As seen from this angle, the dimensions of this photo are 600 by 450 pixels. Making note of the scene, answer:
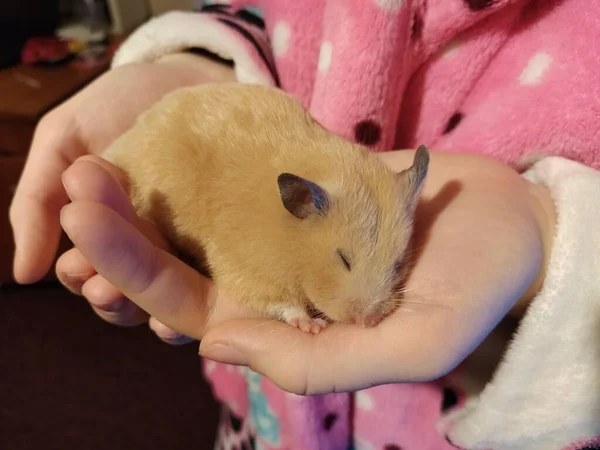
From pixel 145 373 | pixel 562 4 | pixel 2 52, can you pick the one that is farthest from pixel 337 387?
pixel 2 52

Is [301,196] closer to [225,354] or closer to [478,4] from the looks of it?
[225,354]

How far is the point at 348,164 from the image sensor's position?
868 mm

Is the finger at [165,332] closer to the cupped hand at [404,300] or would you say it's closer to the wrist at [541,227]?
the cupped hand at [404,300]

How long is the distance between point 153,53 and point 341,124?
0.55 meters

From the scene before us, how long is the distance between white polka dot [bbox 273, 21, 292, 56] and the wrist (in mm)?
600

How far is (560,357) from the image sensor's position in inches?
33.2

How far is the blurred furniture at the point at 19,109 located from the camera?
219 centimetres

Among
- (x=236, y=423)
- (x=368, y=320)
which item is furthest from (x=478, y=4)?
(x=236, y=423)

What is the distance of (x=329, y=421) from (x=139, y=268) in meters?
0.60

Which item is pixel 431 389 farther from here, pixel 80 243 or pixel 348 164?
pixel 80 243

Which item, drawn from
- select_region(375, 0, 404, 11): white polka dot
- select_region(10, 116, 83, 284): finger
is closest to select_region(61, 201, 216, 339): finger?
select_region(10, 116, 83, 284): finger

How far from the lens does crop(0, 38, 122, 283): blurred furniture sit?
2.19 meters

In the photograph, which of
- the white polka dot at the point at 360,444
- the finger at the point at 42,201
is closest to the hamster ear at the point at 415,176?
the white polka dot at the point at 360,444

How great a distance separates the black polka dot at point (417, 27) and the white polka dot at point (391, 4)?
0.05m
